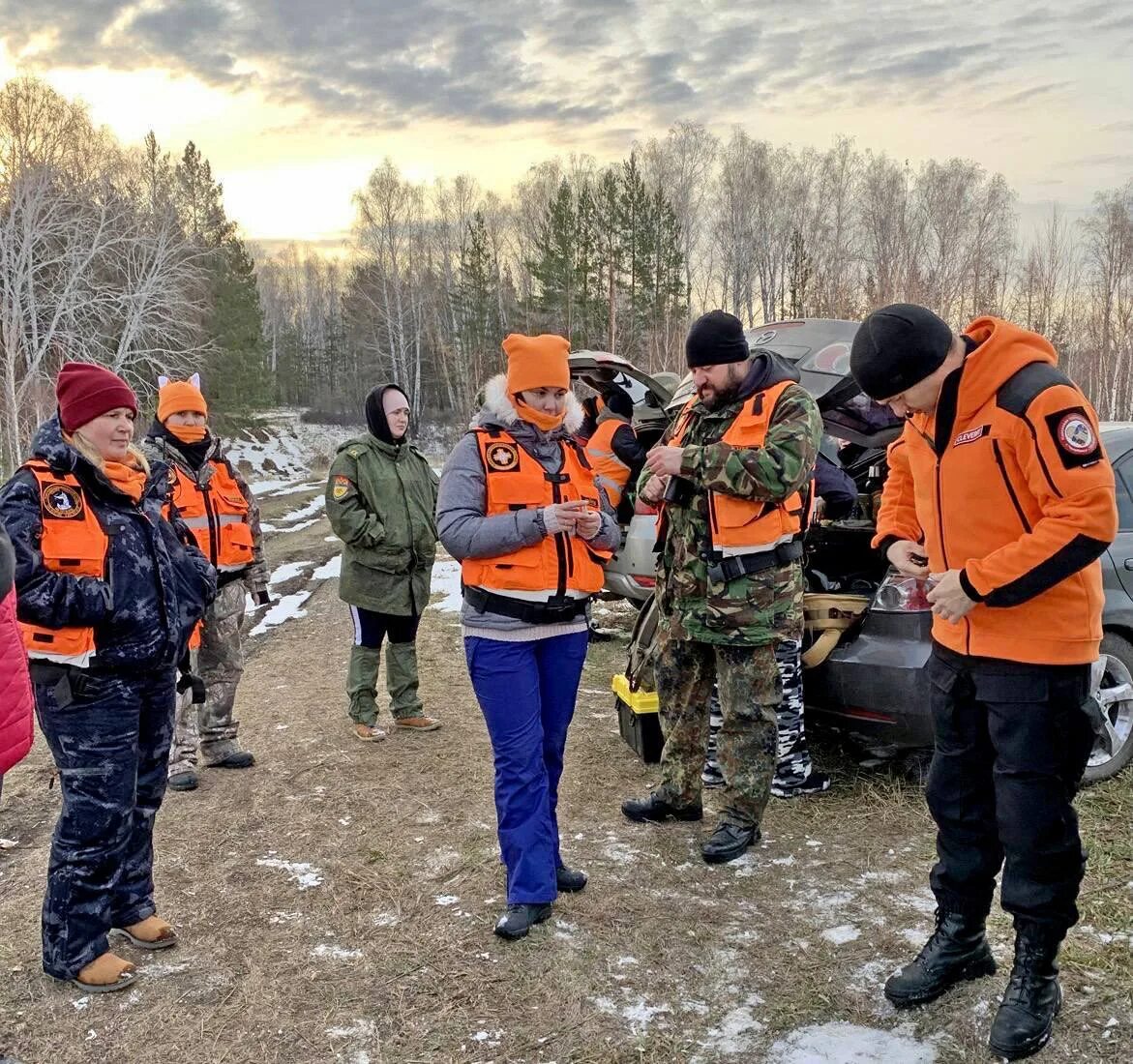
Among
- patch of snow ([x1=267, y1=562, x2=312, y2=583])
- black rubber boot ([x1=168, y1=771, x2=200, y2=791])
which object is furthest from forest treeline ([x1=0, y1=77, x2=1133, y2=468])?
black rubber boot ([x1=168, y1=771, x2=200, y2=791])

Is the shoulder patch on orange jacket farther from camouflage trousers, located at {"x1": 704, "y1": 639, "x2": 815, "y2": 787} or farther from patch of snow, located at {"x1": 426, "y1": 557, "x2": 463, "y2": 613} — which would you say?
patch of snow, located at {"x1": 426, "y1": 557, "x2": 463, "y2": 613}

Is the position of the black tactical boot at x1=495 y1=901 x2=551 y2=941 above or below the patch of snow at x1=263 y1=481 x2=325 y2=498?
below

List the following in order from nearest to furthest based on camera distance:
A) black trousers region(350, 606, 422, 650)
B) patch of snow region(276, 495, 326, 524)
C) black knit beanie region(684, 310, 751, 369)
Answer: black knit beanie region(684, 310, 751, 369)
black trousers region(350, 606, 422, 650)
patch of snow region(276, 495, 326, 524)

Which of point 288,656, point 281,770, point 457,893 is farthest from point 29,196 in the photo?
point 457,893

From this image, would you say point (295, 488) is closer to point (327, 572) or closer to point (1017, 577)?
point (327, 572)

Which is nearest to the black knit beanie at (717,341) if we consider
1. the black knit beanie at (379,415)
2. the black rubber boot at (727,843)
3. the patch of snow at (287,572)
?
the black rubber boot at (727,843)

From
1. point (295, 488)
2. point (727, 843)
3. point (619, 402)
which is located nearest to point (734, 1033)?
point (727, 843)

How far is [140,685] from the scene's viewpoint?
10.3ft

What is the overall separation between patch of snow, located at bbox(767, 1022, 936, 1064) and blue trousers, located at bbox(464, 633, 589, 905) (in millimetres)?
1013

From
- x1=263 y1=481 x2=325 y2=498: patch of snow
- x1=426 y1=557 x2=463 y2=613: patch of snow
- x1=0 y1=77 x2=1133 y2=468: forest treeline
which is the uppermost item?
x1=0 y1=77 x2=1133 y2=468: forest treeline

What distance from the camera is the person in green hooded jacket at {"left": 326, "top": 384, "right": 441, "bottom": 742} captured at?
539cm

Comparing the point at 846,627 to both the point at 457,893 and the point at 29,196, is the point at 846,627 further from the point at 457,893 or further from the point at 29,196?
the point at 29,196

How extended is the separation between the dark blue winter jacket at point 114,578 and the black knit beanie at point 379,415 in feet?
6.97

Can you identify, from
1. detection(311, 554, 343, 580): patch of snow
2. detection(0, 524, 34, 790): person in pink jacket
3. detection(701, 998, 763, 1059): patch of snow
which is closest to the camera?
detection(0, 524, 34, 790): person in pink jacket
